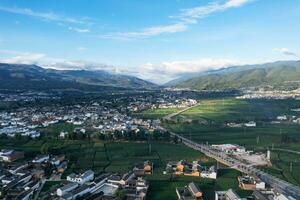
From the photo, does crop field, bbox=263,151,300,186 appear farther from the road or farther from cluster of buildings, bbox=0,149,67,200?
cluster of buildings, bbox=0,149,67,200

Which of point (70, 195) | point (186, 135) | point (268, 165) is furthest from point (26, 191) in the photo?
point (186, 135)

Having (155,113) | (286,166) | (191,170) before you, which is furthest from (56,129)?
(286,166)

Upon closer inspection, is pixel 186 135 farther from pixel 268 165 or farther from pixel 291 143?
pixel 268 165

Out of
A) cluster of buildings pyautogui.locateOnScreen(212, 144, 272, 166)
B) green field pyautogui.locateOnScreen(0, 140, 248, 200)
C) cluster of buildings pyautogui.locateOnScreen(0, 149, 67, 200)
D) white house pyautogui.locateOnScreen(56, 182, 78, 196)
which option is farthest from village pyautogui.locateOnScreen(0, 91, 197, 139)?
white house pyautogui.locateOnScreen(56, 182, 78, 196)

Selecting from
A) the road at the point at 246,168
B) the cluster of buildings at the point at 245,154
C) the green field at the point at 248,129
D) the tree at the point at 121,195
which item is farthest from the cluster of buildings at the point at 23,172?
the green field at the point at 248,129

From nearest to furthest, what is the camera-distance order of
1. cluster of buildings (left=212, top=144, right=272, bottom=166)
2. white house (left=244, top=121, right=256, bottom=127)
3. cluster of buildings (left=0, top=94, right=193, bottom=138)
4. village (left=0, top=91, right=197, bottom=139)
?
cluster of buildings (left=212, top=144, right=272, bottom=166) → village (left=0, top=91, right=197, bottom=139) → cluster of buildings (left=0, top=94, right=193, bottom=138) → white house (left=244, top=121, right=256, bottom=127)

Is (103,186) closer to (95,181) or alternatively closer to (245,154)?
(95,181)

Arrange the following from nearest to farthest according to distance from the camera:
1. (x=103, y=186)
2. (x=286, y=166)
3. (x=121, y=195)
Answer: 1. (x=121, y=195)
2. (x=103, y=186)
3. (x=286, y=166)

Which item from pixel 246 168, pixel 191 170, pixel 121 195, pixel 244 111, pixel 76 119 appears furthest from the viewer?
pixel 244 111

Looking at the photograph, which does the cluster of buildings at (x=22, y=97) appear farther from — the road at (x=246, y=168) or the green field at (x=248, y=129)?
the road at (x=246, y=168)
